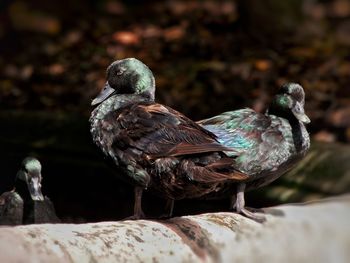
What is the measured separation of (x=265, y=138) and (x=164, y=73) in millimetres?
5014

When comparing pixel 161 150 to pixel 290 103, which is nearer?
pixel 161 150

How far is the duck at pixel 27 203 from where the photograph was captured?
5.80 metres

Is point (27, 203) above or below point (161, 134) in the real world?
below

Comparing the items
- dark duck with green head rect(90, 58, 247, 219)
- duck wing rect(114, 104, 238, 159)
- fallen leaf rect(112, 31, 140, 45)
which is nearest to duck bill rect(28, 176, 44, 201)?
dark duck with green head rect(90, 58, 247, 219)

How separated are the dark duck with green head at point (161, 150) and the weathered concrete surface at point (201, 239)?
0.66 feet

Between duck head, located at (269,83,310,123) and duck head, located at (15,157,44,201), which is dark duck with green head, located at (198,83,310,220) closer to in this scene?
duck head, located at (269,83,310,123)

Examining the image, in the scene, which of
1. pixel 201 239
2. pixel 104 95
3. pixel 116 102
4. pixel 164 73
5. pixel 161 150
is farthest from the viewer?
pixel 164 73

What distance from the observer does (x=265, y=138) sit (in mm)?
5871

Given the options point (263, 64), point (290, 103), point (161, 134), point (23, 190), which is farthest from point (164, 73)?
point (161, 134)

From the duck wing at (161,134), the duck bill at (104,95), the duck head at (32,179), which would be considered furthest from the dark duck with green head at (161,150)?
the duck head at (32,179)

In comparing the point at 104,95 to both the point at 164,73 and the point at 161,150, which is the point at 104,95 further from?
the point at 164,73

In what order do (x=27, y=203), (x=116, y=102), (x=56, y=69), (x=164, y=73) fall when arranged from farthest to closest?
(x=56, y=69) < (x=164, y=73) < (x=27, y=203) < (x=116, y=102)

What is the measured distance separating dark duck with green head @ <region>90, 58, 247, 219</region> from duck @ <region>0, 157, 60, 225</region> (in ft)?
1.58

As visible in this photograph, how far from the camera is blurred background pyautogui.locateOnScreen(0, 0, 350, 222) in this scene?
6.95 meters
